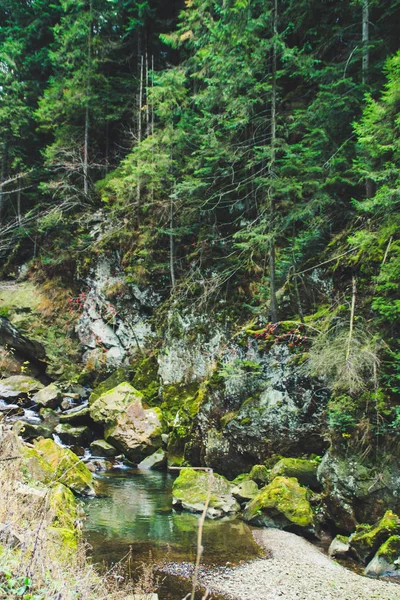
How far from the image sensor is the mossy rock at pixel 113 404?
45.1ft

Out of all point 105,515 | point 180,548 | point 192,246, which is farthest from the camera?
point 192,246

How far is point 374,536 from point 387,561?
0.43 m

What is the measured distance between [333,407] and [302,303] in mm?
4009

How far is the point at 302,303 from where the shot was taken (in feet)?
37.8

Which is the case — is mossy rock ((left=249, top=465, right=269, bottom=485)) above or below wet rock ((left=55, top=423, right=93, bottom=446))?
above

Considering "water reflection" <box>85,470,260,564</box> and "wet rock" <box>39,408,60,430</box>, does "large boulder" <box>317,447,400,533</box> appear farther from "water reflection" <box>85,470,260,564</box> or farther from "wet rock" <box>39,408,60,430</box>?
"wet rock" <box>39,408,60,430</box>

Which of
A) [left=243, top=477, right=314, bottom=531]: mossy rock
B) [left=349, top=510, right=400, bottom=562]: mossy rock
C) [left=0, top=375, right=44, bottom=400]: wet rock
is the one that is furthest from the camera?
[left=0, top=375, right=44, bottom=400]: wet rock

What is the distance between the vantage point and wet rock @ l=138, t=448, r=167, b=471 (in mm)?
12626

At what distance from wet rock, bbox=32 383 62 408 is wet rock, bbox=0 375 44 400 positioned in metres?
0.51

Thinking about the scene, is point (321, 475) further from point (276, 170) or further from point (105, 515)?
point (276, 170)

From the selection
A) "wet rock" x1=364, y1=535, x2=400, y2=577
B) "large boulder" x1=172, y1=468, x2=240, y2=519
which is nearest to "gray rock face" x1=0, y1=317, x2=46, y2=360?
"large boulder" x1=172, y1=468, x2=240, y2=519

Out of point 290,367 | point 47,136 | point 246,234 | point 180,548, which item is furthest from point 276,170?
point 47,136

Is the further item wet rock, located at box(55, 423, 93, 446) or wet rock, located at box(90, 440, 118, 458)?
wet rock, located at box(55, 423, 93, 446)

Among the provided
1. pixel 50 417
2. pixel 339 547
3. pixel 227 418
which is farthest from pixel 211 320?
pixel 339 547
